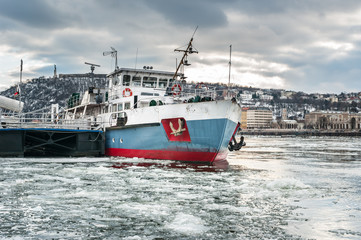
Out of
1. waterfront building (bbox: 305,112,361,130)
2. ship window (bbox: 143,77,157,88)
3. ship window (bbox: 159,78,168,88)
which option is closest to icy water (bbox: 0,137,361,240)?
ship window (bbox: 143,77,157,88)

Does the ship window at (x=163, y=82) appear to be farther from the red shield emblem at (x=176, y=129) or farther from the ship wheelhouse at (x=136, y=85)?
the red shield emblem at (x=176, y=129)

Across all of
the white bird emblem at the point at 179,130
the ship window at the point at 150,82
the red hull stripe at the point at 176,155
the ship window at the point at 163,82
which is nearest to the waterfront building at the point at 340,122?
the ship window at the point at 163,82

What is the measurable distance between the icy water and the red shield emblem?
13.0ft

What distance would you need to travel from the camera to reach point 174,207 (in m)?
8.28

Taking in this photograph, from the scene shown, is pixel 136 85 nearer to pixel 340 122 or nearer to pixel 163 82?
pixel 163 82

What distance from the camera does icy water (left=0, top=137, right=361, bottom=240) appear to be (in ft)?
20.9

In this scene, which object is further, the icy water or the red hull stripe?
the red hull stripe

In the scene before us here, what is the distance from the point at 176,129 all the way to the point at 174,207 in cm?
951

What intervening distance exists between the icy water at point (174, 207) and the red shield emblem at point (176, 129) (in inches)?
157

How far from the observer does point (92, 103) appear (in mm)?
24953

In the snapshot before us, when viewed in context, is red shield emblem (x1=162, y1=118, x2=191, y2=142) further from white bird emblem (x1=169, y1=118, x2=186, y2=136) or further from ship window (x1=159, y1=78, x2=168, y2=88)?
ship window (x1=159, y1=78, x2=168, y2=88)

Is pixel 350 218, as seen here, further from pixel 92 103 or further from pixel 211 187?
pixel 92 103

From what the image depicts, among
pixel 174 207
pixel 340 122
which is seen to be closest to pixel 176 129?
pixel 174 207

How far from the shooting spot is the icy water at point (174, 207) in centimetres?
637
